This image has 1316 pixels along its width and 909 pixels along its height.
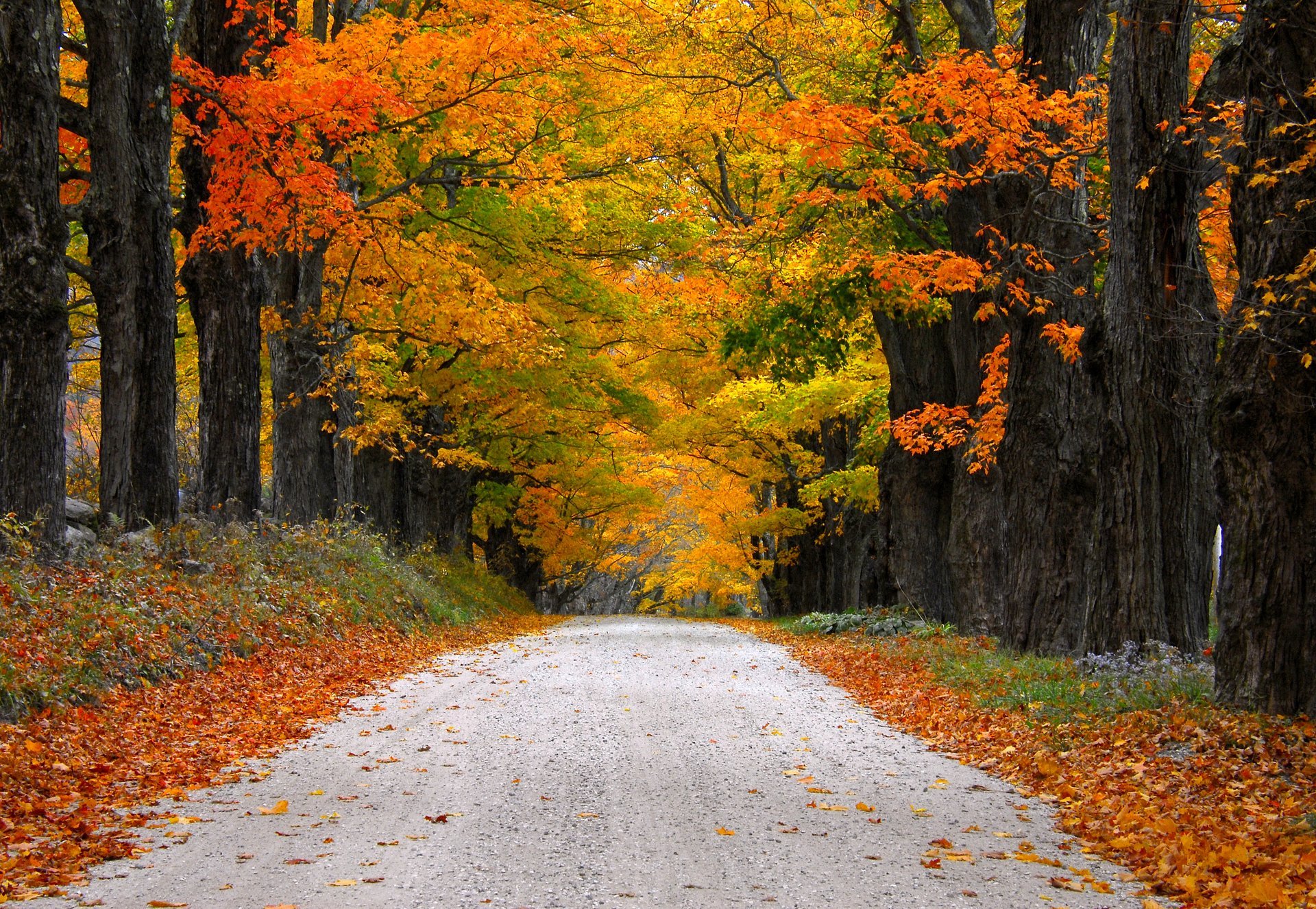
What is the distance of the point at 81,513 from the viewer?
13000mm

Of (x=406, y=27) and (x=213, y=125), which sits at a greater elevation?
(x=406, y=27)

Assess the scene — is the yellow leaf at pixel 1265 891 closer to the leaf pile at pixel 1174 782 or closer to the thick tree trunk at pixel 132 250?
the leaf pile at pixel 1174 782

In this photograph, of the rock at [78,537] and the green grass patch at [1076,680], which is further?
the rock at [78,537]

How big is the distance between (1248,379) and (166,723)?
27.7ft

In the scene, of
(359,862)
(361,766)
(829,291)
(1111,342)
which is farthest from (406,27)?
(359,862)

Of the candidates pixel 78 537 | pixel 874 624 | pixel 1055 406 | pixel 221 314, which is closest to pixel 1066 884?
pixel 1055 406

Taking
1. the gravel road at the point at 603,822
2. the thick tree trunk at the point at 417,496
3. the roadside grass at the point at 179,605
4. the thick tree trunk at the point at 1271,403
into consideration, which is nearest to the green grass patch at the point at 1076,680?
the thick tree trunk at the point at 1271,403

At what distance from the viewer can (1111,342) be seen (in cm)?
1080

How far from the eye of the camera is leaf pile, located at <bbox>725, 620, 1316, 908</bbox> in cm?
503

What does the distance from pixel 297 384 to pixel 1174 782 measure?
49.3ft

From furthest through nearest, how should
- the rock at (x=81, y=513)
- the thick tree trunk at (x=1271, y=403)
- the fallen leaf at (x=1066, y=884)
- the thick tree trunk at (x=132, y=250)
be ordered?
the rock at (x=81, y=513)
the thick tree trunk at (x=132, y=250)
the thick tree trunk at (x=1271, y=403)
the fallen leaf at (x=1066, y=884)

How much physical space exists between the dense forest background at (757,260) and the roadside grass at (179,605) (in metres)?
0.75

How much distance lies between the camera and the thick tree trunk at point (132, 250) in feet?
38.7

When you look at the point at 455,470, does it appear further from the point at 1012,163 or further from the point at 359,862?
the point at 359,862
